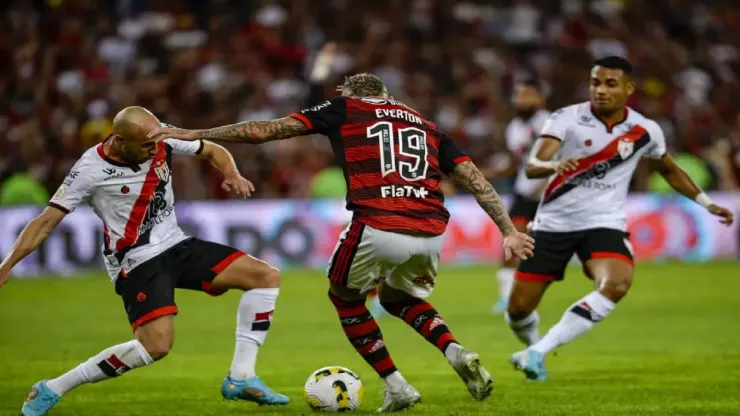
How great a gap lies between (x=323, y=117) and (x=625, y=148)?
3.13 meters

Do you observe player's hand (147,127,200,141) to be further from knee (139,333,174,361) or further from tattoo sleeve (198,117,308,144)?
knee (139,333,174,361)

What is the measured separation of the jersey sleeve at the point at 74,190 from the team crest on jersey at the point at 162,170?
48cm

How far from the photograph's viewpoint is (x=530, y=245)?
754 centimetres

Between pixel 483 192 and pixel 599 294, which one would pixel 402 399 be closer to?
pixel 483 192

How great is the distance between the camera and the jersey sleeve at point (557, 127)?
9.73m

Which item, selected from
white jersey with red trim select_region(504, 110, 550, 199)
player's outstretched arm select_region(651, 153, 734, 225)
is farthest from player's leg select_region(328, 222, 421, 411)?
white jersey with red trim select_region(504, 110, 550, 199)

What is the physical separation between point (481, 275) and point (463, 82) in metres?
5.96

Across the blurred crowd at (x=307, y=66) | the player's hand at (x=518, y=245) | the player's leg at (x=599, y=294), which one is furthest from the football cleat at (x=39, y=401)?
the blurred crowd at (x=307, y=66)

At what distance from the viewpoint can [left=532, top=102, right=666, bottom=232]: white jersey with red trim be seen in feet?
32.2

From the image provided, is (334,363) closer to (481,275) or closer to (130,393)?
(130,393)

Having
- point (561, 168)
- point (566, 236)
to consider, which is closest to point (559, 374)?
point (566, 236)

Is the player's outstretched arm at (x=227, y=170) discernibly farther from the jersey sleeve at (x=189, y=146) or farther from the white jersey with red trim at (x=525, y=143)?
the white jersey with red trim at (x=525, y=143)

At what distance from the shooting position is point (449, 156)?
802cm

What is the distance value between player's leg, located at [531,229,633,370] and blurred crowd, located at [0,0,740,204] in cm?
1325
